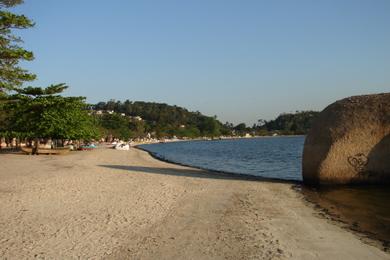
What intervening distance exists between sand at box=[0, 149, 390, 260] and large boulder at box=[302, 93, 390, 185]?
2.33m

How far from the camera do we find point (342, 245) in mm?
7988

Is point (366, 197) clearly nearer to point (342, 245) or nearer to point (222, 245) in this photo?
point (342, 245)

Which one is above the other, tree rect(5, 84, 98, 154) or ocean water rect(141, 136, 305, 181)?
tree rect(5, 84, 98, 154)

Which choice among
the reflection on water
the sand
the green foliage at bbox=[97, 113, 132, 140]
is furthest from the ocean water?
the green foliage at bbox=[97, 113, 132, 140]

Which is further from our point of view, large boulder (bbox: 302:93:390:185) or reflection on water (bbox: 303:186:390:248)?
large boulder (bbox: 302:93:390:185)

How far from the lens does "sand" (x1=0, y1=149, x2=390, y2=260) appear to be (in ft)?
24.3

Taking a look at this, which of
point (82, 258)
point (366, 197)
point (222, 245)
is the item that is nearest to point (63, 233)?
point (82, 258)

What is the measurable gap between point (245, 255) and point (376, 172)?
37.7 ft

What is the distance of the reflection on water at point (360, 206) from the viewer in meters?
9.89

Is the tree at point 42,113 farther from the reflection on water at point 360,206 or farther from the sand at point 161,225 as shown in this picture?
the reflection on water at point 360,206

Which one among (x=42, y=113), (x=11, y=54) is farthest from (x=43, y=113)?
(x=11, y=54)

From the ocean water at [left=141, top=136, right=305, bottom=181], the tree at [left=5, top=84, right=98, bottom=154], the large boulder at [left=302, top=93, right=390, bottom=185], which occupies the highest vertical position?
the tree at [left=5, top=84, right=98, bottom=154]

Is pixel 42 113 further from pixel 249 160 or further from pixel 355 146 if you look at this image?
pixel 355 146

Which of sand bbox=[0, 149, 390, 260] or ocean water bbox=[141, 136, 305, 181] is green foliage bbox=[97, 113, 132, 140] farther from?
sand bbox=[0, 149, 390, 260]
